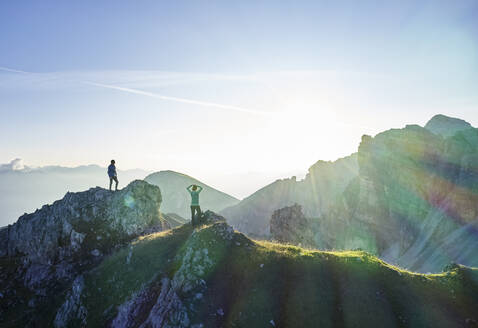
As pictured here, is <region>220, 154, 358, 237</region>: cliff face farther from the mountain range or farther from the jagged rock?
the jagged rock

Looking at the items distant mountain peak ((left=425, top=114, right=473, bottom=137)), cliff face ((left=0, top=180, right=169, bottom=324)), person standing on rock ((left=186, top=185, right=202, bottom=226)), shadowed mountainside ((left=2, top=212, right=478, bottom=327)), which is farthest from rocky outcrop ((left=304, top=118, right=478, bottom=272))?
cliff face ((left=0, top=180, right=169, bottom=324))

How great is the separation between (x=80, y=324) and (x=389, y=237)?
122 m

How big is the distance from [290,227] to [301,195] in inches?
4204

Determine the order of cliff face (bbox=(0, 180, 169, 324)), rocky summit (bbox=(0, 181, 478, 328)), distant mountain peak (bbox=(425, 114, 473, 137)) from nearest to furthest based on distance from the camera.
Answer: rocky summit (bbox=(0, 181, 478, 328))
cliff face (bbox=(0, 180, 169, 324))
distant mountain peak (bbox=(425, 114, 473, 137))

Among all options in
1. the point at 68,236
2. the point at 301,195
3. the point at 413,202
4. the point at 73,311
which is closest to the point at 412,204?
the point at 413,202

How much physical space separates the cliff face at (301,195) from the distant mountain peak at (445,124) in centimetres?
5395

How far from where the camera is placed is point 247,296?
58.2ft

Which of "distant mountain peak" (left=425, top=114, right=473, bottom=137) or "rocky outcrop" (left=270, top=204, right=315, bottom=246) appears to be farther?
"distant mountain peak" (left=425, top=114, right=473, bottom=137)

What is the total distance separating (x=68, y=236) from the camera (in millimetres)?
34562

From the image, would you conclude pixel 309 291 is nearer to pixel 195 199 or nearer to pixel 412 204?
pixel 195 199

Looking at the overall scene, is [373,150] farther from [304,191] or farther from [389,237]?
[304,191]

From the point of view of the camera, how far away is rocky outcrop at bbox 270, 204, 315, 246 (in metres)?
84.1

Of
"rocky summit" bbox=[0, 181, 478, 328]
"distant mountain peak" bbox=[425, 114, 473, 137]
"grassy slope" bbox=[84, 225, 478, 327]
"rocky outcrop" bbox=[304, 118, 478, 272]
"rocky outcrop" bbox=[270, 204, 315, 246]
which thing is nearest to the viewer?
"grassy slope" bbox=[84, 225, 478, 327]

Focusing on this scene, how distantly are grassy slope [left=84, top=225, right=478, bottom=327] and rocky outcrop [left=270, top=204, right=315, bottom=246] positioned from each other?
64253 mm
